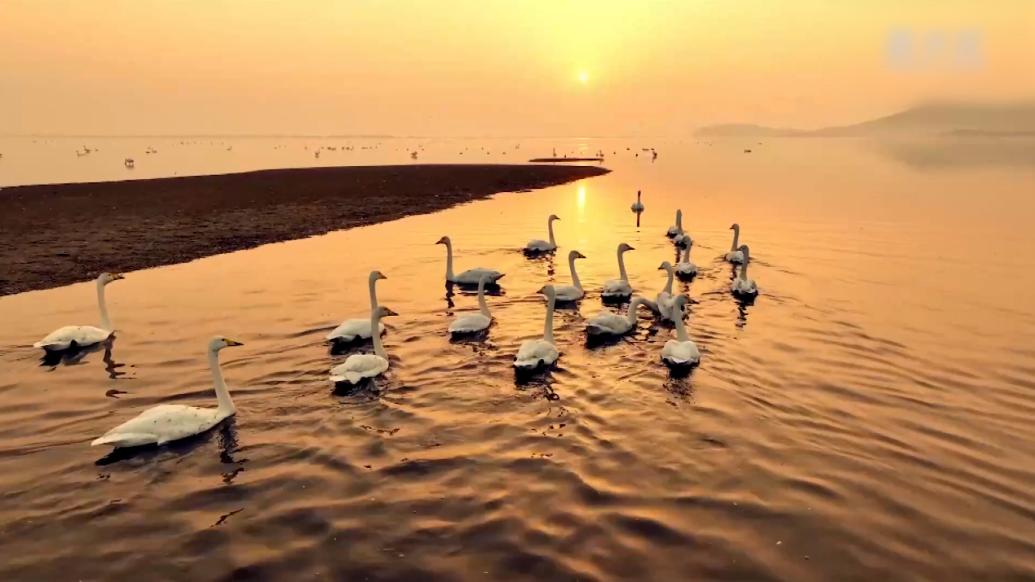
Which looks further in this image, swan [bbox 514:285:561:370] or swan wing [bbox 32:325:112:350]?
swan wing [bbox 32:325:112:350]

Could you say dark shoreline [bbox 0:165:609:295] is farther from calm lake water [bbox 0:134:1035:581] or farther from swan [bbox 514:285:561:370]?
swan [bbox 514:285:561:370]

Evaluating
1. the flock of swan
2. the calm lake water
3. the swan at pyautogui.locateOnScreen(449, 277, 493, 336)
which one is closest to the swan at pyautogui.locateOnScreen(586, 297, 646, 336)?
the flock of swan

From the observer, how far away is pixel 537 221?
36.1 meters

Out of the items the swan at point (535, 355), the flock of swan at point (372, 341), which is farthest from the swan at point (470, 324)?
the swan at point (535, 355)

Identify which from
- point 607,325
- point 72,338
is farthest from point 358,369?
point 72,338

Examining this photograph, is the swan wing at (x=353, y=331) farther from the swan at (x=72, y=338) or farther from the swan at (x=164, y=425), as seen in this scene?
the swan at (x=72, y=338)

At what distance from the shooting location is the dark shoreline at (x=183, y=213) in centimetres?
2359

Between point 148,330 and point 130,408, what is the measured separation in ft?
17.3

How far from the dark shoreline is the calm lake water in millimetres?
4905

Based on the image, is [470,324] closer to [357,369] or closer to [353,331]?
[353,331]

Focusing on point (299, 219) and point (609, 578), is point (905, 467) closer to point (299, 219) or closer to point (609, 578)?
point (609, 578)

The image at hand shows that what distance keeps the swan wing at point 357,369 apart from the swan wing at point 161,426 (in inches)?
84.6

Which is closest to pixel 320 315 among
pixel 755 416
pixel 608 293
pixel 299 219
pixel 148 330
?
pixel 148 330

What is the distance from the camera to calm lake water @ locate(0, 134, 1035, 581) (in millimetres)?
7195
